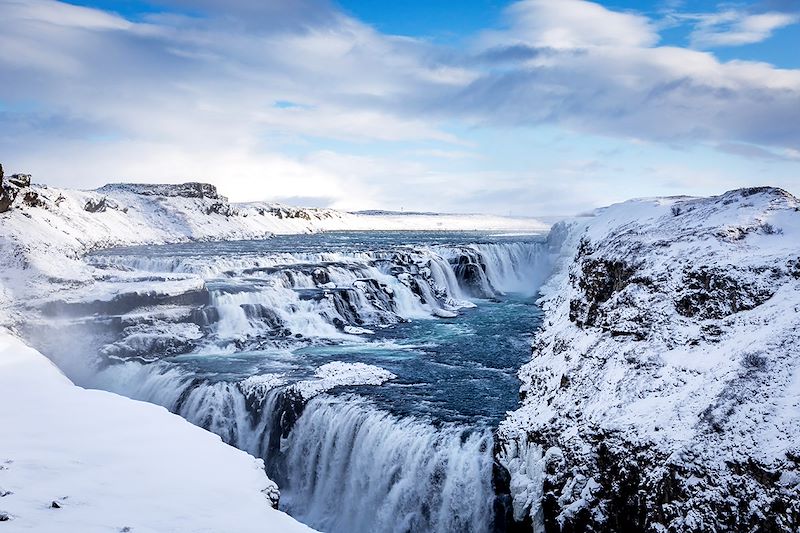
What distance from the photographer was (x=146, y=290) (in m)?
23.1

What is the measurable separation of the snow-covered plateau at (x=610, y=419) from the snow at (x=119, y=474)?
0.03 meters

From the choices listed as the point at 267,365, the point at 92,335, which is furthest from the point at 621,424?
the point at 92,335

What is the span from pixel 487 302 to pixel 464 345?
1356cm

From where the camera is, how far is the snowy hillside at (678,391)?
7441mm

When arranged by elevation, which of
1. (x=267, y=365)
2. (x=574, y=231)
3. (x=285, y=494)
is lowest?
(x=285, y=494)

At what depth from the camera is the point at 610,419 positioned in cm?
950

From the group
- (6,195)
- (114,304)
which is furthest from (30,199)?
(114,304)

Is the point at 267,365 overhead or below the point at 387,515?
overhead

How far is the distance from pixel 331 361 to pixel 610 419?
40.3 feet

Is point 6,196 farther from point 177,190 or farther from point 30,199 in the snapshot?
point 177,190

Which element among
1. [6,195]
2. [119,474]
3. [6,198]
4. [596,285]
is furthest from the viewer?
[6,195]

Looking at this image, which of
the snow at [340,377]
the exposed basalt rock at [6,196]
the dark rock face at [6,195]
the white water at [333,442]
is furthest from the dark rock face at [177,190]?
the snow at [340,377]

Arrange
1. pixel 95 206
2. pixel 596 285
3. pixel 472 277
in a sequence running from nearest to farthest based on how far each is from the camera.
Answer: pixel 596 285 < pixel 472 277 < pixel 95 206

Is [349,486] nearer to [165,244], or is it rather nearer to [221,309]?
[221,309]
